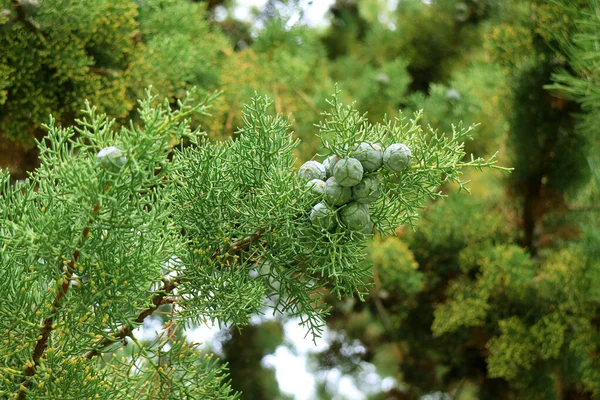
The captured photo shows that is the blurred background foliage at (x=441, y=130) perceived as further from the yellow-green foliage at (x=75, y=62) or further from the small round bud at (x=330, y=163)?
the small round bud at (x=330, y=163)

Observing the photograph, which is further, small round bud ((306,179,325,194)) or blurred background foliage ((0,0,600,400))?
blurred background foliage ((0,0,600,400))

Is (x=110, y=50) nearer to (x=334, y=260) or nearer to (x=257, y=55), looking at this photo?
(x=257, y=55)

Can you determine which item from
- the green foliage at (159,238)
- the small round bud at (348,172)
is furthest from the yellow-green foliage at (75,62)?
the small round bud at (348,172)

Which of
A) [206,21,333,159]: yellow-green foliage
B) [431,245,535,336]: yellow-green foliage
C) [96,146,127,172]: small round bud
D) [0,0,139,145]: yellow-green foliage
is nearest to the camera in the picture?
[96,146,127,172]: small round bud

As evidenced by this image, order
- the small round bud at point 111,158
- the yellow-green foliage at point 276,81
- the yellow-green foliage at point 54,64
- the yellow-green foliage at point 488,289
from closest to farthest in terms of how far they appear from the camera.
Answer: the small round bud at point 111,158
the yellow-green foliage at point 54,64
the yellow-green foliage at point 276,81
the yellow-green foliage at point 488,289

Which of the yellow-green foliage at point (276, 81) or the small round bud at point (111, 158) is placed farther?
the yellow-green foliage at point (276, 81)

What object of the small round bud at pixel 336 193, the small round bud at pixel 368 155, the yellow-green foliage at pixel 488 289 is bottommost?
the yellow-green foliage at pixel 488 289

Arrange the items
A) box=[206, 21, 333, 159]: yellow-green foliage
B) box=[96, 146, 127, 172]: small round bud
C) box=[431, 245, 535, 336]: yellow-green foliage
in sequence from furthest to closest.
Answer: box=[431, 245, 535, 336]: yellow-green foliage, box=[206, 21, 333, 159]: yellow-green foliage, box=[96, 146, 127, 172]: small round bud

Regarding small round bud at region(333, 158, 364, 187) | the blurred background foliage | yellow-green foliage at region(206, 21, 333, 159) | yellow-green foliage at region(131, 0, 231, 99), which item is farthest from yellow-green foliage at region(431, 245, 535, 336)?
small round bud at region(333, 158, 364, 187)

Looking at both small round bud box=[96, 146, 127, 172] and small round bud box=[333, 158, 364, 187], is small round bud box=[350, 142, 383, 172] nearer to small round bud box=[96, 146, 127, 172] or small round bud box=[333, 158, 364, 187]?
small round bud box=[333, 158, 364, 187]
